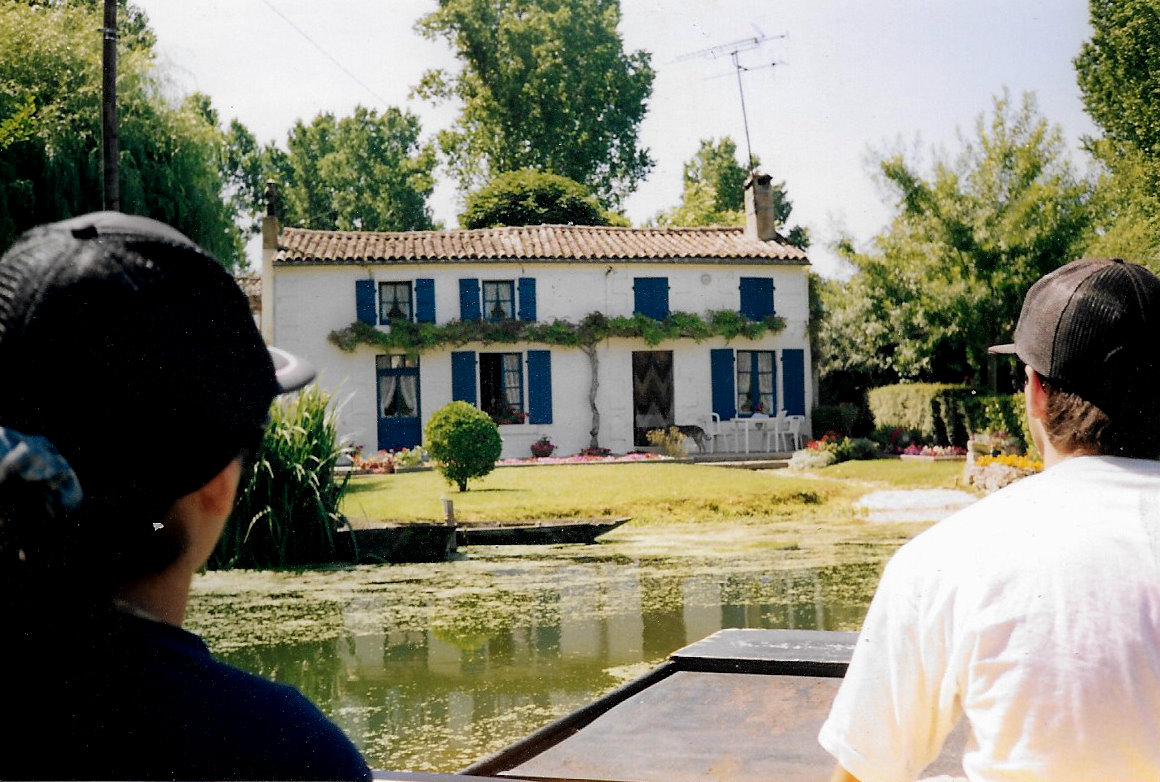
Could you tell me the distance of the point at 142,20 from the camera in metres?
7.84

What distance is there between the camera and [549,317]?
1292cm

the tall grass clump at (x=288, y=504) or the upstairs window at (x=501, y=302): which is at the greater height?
the upstairs window at (x=501, y=302)

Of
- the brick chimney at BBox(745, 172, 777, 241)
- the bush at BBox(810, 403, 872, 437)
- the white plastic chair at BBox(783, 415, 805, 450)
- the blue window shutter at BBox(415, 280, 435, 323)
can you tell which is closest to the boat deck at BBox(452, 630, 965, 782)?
the white plastic chair at BBox(783, 415, 805, 450)

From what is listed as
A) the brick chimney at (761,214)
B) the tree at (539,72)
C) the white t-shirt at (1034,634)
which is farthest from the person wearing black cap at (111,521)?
the brick chimney at (761,214)

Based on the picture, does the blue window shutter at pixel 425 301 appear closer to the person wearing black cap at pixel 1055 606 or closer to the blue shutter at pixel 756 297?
the blue shutter at pixel 756 297

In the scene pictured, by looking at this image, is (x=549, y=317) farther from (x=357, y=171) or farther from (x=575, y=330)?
(x=357, y=171)

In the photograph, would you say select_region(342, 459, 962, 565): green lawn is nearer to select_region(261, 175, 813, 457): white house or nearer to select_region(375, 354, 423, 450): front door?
select_region(375, 354, 423, 450): front door

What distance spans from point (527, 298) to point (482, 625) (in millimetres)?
8025

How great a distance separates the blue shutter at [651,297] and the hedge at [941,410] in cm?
270

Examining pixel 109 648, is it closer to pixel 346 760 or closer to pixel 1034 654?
pixel 346 760

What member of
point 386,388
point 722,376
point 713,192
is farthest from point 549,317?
point 713,192

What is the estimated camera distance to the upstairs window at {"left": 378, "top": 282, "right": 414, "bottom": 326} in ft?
42.3

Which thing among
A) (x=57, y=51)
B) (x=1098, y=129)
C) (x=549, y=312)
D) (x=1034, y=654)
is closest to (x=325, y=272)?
(x=549, y=312)

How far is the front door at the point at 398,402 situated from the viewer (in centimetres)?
1041
